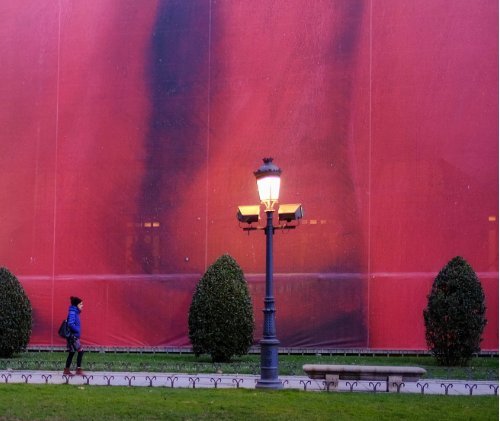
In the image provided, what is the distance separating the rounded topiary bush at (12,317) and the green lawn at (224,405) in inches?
249

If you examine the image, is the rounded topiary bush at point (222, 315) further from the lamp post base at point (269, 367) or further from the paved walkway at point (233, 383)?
the lamp post base at point (269, 367)

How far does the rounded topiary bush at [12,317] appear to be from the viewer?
730 inches

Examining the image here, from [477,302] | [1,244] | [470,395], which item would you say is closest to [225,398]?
[470,395]

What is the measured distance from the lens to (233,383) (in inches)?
524

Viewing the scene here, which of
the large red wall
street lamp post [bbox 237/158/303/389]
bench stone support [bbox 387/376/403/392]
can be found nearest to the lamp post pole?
street lamp post [bbox 237/158/303/389]

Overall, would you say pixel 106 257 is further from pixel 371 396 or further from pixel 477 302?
pixel 371 396

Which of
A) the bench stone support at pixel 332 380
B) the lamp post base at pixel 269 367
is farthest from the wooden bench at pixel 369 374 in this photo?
the lamp post base at pixel 269 367

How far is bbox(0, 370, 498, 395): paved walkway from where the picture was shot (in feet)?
42.0

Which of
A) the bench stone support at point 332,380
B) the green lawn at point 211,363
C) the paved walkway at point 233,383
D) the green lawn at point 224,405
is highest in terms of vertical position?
the bench stone support at point 332,380

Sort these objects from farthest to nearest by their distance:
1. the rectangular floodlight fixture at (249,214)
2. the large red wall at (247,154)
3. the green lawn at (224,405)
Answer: the large red wall at (247,154) < the rectangular floodlight fixture at (249,214) < the green lawn at (224,405)

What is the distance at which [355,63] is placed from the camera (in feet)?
67.1

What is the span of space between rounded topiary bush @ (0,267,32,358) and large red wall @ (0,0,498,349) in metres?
2.75

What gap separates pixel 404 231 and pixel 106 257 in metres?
6.69

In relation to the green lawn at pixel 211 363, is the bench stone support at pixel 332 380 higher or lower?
higher
